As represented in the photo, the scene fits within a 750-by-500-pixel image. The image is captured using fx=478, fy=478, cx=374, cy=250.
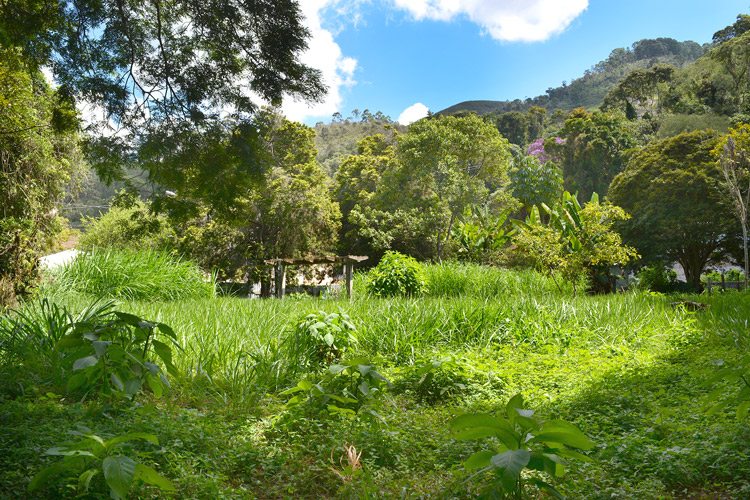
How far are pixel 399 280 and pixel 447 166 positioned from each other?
8.16m

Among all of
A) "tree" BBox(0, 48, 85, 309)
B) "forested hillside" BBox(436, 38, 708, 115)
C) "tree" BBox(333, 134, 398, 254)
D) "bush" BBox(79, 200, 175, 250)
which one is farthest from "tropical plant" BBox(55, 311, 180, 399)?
"forested hillside" BBox(436, 38, 708, 115)

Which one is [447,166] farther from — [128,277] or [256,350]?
[256,350]

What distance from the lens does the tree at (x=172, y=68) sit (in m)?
3.89

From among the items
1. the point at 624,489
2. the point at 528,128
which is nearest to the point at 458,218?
the point at 624,489

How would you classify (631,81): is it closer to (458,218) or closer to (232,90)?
(458,218)

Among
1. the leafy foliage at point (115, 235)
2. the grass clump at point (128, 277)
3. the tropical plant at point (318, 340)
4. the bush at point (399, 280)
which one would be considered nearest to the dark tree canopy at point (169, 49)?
the tropical plant at point (318, 340)

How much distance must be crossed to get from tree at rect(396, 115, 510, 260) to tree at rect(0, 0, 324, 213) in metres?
12.0

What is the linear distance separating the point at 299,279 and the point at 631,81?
29623 millimetres

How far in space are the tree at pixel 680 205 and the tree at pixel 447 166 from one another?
4.74m

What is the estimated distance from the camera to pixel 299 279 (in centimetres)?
1700

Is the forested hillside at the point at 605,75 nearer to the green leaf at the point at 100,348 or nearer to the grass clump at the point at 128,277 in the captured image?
the grass clump at the point at 128,277

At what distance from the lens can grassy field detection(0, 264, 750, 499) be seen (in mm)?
2314

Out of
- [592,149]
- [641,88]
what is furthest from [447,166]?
[641,88]

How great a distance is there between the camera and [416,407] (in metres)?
3.57
